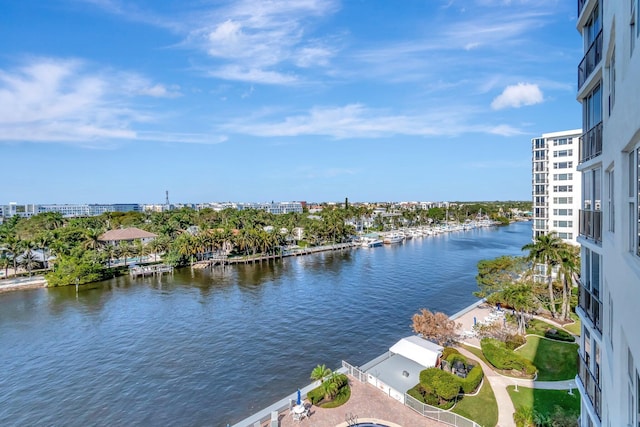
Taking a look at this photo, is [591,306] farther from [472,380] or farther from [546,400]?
[546,400]

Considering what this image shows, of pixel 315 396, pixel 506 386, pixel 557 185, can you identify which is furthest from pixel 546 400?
pixel 557 185

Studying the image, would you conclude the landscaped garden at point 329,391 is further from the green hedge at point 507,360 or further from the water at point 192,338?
the green hedge at point 507,360

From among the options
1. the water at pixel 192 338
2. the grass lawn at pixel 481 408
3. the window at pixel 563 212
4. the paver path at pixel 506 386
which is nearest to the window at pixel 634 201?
the grass lawn at pixel 481 408

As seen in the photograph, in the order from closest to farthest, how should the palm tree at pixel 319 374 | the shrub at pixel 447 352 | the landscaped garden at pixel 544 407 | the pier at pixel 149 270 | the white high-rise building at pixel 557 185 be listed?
the landscaped garden at pixel 544 407 < the palm tree at pixel 319 374 < the shrub at pixel 447 352 < the white high-rise building at pixel 557 185 < the pier at pixel 149 270

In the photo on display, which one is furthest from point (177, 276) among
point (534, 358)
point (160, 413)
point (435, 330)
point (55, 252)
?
point (534, 358)

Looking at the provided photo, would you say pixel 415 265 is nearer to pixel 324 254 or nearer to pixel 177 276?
pixel 324 254
